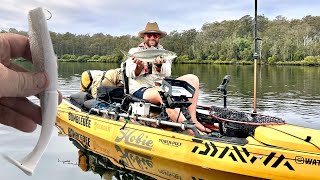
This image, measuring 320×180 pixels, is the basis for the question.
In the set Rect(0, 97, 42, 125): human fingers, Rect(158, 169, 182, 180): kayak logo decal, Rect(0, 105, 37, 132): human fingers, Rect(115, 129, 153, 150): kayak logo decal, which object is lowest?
Rect(158, 169, 182, 180): kayak logo decal

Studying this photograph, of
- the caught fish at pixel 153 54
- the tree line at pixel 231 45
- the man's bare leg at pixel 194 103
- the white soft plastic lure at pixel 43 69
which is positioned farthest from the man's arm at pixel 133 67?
the tree line at pixel 231 45

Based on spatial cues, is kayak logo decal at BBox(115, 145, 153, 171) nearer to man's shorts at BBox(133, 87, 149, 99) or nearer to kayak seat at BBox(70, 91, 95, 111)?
man's shorts at BBox(133, 87, 149, 99)

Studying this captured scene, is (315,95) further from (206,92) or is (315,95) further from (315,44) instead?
(315,44)

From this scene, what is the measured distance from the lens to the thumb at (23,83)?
1.09 m

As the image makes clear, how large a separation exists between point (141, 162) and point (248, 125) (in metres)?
2.01

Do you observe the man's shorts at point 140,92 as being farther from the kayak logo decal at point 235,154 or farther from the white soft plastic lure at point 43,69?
the white soft plastic lure at point 43,69

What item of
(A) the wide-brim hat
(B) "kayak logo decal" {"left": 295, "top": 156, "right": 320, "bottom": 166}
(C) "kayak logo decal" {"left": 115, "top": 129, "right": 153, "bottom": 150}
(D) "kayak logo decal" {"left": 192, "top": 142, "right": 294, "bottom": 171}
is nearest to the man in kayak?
(A) the wide-brim hat

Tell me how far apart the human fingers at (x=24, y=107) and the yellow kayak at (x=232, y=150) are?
504 cm

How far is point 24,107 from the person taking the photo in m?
1.34

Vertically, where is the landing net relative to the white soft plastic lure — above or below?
below

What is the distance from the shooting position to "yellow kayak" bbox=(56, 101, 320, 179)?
589cm

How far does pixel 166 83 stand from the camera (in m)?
7.02

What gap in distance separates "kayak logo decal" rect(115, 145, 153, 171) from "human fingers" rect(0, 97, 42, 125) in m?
6.12

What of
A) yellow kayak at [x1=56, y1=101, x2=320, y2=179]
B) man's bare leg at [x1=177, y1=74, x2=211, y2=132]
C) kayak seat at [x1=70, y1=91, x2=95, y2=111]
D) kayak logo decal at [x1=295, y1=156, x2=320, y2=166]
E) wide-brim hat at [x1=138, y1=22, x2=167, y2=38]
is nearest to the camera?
kayak logo decal at [x1=295, y1=156, x2=320, y2=166]
